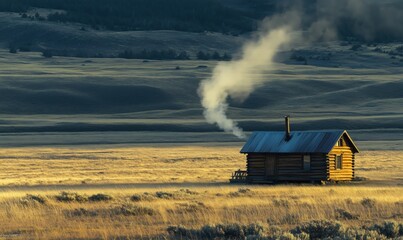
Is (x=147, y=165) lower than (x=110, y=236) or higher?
lower

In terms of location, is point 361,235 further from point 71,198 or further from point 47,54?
point 47,54

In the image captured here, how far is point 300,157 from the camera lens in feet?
158

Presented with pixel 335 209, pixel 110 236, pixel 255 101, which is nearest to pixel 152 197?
pixel 335 209

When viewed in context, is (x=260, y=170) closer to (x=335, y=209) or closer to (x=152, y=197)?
(x=152, y=197)

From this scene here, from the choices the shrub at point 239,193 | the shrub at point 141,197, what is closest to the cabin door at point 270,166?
the shrub at point 239,193

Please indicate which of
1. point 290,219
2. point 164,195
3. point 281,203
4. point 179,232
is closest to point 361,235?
point 179,232

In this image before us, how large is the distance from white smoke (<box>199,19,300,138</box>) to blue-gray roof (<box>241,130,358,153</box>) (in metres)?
16.2

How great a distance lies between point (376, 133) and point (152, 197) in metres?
63.8

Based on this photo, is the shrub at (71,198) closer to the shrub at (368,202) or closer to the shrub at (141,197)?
the shrub at (141,197)

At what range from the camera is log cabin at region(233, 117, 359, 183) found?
157ft

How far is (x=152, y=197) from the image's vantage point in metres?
33.9

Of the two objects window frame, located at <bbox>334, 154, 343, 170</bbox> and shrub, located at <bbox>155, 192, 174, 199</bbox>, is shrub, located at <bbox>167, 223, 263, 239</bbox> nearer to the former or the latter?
shrub, located at <bbox>155, 192, 174, 199</bbox>

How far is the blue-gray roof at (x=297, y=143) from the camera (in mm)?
47875

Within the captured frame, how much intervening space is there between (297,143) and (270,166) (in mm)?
1690
